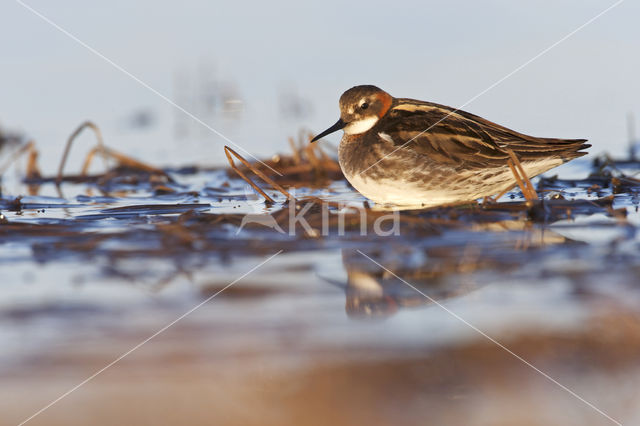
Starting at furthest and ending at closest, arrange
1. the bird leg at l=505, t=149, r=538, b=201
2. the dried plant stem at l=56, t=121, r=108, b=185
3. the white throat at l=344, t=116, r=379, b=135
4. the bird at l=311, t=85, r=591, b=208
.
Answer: the dried plant stem at l=56, t=121, r=108, b=185
the white throat at l=344, t=116, r=379, b=135
the bird at l=311, t=85, r=591, b=208
the bird leg at l=505, t=149, r=538, b=201

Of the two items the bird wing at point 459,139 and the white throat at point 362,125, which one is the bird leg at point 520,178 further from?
the white throat at point 362,125

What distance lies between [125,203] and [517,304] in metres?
4.51

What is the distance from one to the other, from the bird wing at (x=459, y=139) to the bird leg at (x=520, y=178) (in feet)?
0.35

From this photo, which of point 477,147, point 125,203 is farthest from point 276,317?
point 125,203

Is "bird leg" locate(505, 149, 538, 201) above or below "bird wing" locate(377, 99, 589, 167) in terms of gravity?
below

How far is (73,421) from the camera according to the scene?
2.00m

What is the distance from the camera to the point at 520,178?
18.0 feet

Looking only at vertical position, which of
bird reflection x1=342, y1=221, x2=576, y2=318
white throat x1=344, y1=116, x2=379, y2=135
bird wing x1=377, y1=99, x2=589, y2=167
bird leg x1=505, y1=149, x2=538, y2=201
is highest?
white throat x1=344, y1=116, x2=379, y2=135

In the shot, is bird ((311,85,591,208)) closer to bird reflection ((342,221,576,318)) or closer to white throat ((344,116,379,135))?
white throat ((344,116,379,135))

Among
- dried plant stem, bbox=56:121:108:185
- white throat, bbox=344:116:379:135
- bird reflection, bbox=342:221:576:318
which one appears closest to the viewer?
bird reflection, bbox=342:221:576:318

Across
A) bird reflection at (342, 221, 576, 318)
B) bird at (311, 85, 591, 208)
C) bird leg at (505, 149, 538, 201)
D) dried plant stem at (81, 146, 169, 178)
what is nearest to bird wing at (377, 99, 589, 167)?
bird at (311, 85, 591, 208)

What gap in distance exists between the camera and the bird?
564 cm

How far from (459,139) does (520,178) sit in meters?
0.63

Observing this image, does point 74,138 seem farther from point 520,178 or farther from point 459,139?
point 520,178
